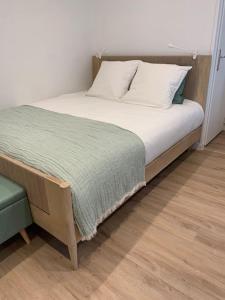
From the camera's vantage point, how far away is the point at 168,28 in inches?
98.3

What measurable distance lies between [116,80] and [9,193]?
67.9 inches

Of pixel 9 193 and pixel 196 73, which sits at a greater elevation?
pixel 196 73

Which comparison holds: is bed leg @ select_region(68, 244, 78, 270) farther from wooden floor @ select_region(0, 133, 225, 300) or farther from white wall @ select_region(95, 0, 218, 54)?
white wall @ select_region(95, 0, 218, 54)

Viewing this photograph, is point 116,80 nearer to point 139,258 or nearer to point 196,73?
point 196,73

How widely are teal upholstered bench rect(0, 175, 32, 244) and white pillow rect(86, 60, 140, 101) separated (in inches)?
60.3

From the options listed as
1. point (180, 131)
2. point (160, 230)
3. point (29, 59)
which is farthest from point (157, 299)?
point (29, 59)

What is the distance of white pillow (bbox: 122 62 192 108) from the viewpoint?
217 cm

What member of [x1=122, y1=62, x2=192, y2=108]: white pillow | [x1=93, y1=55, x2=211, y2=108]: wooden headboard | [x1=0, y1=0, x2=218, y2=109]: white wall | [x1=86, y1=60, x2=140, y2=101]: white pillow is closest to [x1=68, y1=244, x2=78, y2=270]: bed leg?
[x1=122, y1=62, x2=192, y2=108]: white pillow

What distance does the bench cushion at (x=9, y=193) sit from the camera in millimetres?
1209

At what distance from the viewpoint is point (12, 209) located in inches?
48.9

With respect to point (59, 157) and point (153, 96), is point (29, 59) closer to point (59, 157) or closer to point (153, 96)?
point (153, 96)

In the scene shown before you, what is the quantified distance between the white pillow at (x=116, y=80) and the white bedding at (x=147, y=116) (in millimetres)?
125

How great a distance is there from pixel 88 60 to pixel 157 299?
2839 millimetres

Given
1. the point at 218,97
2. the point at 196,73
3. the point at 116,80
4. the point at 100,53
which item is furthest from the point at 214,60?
the point at 100,53
